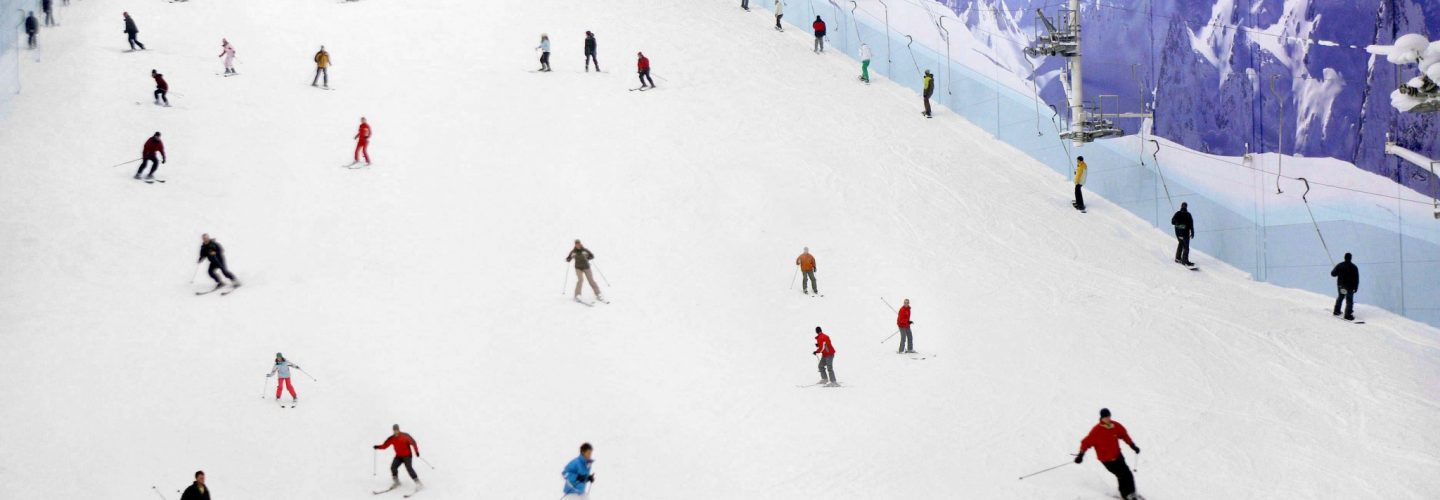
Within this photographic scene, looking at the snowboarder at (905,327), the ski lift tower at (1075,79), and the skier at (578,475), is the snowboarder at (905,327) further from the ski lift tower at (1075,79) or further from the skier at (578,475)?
the ski lift tower at (1075,79)

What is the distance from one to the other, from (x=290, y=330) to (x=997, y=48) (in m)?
17.5

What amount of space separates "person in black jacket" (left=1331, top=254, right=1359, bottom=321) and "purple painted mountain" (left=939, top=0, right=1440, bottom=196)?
164cm

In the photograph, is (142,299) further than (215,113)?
No

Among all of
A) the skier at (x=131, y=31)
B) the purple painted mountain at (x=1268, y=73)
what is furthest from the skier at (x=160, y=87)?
the purple painted mountain at (x=1268, y=73)

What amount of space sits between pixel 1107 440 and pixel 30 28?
24.0 metres

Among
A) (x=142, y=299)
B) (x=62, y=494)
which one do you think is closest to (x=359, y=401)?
(x=62, y=494)

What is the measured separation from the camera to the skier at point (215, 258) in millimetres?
17797

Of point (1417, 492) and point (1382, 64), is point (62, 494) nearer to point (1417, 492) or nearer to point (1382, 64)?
point (1417, 492)

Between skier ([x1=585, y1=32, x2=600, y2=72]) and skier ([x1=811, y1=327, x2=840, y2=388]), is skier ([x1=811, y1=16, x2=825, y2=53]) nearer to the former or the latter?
skier ([x1=585, y1=32, x2=600, y2=72])

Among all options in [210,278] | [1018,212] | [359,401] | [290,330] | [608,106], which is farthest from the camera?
[608,106]

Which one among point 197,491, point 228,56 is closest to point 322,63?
point 228,56

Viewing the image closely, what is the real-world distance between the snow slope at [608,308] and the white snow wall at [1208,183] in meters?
0.58

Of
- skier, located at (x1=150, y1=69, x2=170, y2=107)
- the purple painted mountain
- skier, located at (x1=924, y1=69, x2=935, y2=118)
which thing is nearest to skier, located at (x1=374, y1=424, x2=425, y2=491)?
skier, located at (x1=150, y1=69, x2=170, y2=107)

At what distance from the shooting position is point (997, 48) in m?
28.2
